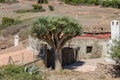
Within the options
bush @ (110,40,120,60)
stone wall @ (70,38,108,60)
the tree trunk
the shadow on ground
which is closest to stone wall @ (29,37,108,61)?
stone wall @ (70,38,108,60)

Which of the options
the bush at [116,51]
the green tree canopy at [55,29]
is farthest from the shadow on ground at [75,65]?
the bush at [116,51]

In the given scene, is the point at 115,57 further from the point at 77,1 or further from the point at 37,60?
the point at 77,1

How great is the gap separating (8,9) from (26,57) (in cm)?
5988

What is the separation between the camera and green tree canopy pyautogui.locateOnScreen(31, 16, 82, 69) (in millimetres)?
A: 28102

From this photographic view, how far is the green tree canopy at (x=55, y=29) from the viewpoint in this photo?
1106 inches

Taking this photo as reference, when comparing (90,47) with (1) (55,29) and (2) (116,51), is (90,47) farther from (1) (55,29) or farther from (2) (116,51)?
(1) (55,29)

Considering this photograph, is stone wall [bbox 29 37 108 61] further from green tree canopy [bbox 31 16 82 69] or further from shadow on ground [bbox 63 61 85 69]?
green tree canopy [bbox 31 16 82 69]

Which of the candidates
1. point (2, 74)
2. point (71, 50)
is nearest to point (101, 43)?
point (71, 50)

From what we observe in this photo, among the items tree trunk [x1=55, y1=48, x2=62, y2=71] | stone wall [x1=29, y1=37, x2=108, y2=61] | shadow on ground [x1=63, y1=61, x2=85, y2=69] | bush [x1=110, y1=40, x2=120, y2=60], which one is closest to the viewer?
bush [x1=110, y1=40, x2=120, y2=60]

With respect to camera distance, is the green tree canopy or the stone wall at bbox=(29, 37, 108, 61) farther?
the stone wall at bbox=(29, 37, 108, 61)

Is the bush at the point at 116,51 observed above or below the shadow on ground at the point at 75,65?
above

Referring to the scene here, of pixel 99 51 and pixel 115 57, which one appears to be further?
pixel 99 51

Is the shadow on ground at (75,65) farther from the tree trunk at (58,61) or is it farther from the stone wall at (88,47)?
the tree trunk at (58,61)

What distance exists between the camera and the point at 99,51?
34.2 meters
